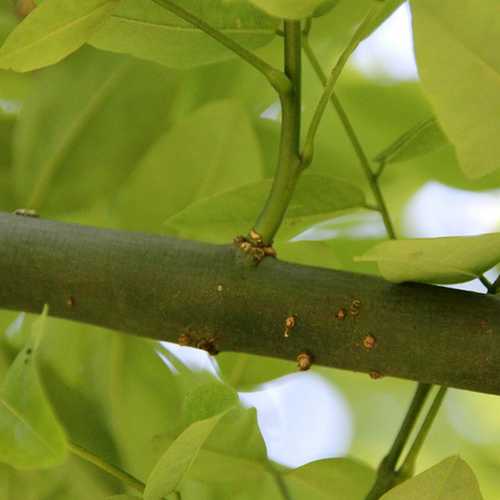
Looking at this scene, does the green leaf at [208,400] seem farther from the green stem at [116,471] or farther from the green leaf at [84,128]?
the green leaf at [84,128]

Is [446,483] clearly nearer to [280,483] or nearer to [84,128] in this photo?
[280,483]

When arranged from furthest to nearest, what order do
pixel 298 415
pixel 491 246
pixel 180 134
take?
1. pixel 298 415
2. pixel 180 134
3. pixel 491 246

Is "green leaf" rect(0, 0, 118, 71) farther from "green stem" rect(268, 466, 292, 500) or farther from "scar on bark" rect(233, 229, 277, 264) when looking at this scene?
"green stem" rect(268, 466, 292, 500)

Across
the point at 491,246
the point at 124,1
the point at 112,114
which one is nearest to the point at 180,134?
the point at 112,114

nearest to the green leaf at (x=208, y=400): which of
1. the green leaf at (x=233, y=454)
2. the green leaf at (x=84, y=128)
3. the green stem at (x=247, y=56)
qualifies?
the green leaf at (x=233, y=454)

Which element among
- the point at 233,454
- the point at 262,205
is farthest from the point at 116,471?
the point at 262,205

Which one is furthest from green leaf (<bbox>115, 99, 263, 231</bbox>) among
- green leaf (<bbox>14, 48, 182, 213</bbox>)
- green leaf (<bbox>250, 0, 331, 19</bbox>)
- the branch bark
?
green leaf (<bbox>250, 0, 331, 19</bbox>)

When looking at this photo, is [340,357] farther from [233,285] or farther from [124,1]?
[124,1]
